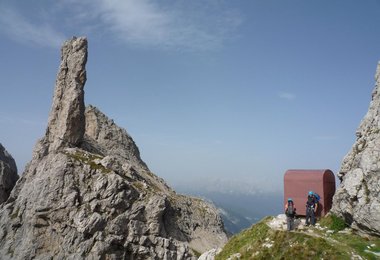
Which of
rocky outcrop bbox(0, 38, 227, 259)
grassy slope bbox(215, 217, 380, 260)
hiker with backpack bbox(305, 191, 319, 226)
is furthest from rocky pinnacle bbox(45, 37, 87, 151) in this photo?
hiker with backpack bbox(305, 191, 319, 226)

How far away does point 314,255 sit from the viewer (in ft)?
97.9

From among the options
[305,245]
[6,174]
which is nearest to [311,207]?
[305,245]

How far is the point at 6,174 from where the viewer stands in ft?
392

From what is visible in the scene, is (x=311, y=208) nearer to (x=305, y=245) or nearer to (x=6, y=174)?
(x=305, y=245)

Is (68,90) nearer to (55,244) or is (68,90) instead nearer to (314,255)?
(55,244)

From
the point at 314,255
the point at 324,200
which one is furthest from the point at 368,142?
the point at 314,255

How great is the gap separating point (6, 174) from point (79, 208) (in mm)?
39595

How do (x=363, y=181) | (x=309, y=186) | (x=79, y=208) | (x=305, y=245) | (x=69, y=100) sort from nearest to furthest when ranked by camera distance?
(x=305, y=245), (x=363, y=181), (x=309, y=186), (x=79, y=208), (x=69, y=100)

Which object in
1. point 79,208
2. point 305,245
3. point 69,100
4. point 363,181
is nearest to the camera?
point 305,245

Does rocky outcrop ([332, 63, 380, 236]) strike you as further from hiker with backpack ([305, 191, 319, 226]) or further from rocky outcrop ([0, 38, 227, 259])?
rocky outcrop ([0, 38, 227, 259])

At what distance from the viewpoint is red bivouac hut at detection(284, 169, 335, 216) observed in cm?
3925

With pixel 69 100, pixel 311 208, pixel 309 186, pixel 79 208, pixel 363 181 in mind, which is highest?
pixel 69 100

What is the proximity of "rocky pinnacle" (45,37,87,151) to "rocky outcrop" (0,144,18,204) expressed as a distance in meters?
20.6

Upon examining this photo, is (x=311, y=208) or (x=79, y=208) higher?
(x=311, y=208)
